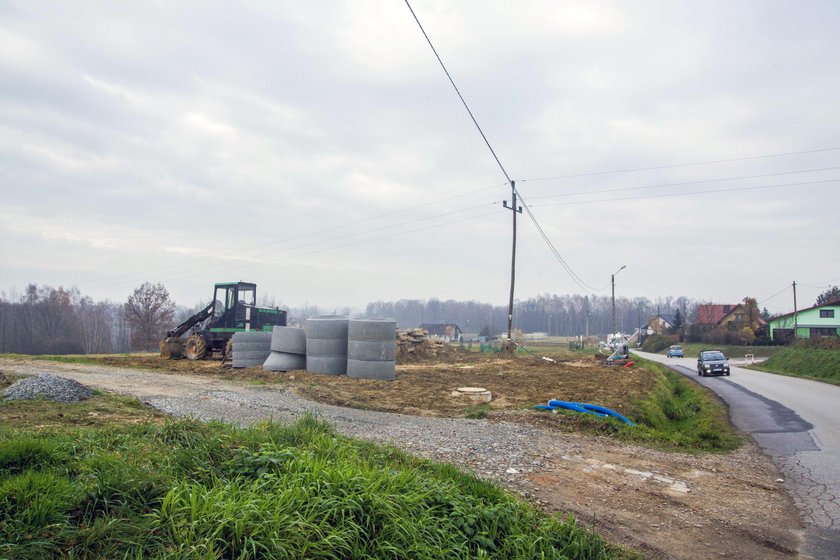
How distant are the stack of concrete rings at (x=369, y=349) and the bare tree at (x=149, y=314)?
4524 centimetres

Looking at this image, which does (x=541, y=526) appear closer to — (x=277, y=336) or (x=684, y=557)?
(x=684, y=557)

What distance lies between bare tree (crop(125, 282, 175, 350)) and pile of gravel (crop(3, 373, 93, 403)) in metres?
50.0

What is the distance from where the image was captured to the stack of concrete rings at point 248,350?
72.2ft

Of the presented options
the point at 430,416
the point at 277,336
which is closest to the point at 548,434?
the point at 430,416

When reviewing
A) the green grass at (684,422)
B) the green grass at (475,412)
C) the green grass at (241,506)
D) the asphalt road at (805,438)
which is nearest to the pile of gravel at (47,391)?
the green grass at (241,506)

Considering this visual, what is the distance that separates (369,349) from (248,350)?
6348 millimetres

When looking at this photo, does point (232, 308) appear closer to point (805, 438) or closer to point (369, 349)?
point (369, 349)

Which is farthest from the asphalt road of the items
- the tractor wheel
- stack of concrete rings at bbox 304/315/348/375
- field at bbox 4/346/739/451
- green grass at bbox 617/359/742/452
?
the tractor wheel

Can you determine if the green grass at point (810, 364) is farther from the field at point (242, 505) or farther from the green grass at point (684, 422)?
the field at point (242, 505)

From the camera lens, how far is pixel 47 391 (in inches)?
389

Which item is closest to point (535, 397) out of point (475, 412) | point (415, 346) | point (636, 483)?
point (475, 412)

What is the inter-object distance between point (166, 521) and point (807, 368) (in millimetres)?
36649

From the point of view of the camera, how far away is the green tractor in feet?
88.3

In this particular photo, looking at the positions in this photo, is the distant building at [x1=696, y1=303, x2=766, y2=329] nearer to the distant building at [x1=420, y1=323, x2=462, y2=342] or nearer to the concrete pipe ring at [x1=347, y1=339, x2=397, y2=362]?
the distant building at [x1=420, y1=323, x2=462, y2=342]
